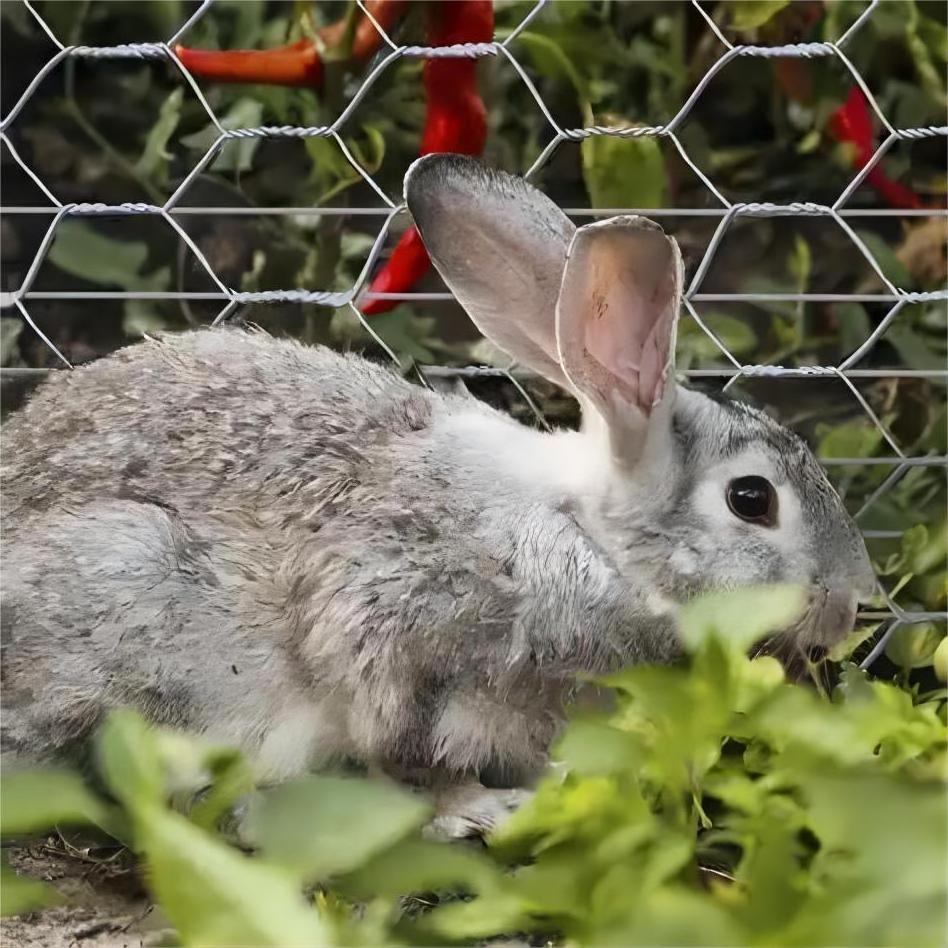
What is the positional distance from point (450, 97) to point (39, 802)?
0.71 metres

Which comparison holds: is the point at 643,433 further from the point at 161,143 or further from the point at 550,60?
the point at 161,143

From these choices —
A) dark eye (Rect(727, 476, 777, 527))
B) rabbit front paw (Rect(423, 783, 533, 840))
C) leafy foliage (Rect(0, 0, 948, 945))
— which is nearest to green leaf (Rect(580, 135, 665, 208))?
leafy foliage (Rect(0, 0, 948, 945))

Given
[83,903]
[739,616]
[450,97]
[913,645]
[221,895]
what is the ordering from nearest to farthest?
[221,895], [739,616], [83,903], [913,645], [450,97]

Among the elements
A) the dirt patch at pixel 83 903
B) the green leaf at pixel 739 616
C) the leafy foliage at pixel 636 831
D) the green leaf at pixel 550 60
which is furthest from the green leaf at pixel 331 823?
the green leaf at pixel 550 60

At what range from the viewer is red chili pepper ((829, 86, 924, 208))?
3.88 ft

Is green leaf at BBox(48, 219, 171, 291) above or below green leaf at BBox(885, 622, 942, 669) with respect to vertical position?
above

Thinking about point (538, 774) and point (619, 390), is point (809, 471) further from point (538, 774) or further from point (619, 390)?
point (538, 774)

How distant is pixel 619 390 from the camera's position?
0.80 meters

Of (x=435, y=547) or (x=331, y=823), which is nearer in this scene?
(x=331, y=823)

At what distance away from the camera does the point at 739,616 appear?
53cm

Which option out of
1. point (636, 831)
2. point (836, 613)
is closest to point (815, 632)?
point (836, 613)

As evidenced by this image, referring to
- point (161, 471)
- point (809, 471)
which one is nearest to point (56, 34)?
point (161, 471)

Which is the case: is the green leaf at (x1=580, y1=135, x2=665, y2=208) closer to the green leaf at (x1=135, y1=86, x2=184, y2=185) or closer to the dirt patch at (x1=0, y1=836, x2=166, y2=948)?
the green leaf at (x1=135, y1=86, x2=184, y2=185)

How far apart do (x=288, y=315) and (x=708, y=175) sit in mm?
436
